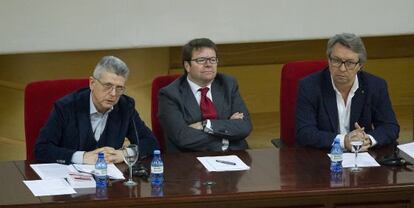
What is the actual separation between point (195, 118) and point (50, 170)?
1.05 metres

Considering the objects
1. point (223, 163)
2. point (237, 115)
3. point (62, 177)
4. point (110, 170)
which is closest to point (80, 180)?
point (62, 177)

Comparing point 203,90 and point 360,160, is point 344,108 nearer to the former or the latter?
point 360,160

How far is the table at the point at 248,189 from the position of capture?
152 inches

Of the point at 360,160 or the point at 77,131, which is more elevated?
the point at 77,131

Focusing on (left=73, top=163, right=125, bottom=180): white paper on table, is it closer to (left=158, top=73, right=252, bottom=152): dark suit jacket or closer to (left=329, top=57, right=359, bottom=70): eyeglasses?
(left=158, top=73, right=252, bottom=152): dark suit jacket

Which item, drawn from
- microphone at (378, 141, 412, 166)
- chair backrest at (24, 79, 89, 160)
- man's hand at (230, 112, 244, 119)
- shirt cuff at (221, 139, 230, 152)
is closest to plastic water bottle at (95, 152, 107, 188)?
chair backrest at (24, 79, 89, 160)

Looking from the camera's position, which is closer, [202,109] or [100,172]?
[100,172]

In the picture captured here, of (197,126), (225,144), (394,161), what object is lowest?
(394,161)

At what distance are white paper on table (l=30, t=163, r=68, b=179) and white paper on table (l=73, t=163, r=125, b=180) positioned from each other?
76 mm

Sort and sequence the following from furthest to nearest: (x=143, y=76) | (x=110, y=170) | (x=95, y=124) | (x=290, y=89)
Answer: (x=143, y=76) < (x=290, y=89) < (x=95, y=124) < (x=110, y=170)

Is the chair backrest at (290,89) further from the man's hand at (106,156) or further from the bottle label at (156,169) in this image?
the bottle label at (156,169)

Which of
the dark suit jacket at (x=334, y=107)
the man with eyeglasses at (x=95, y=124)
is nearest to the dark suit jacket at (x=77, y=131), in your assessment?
the man with eyeglasses at (x=95, y=124)

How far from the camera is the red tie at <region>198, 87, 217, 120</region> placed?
16.6ft

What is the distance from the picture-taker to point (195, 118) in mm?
5031
